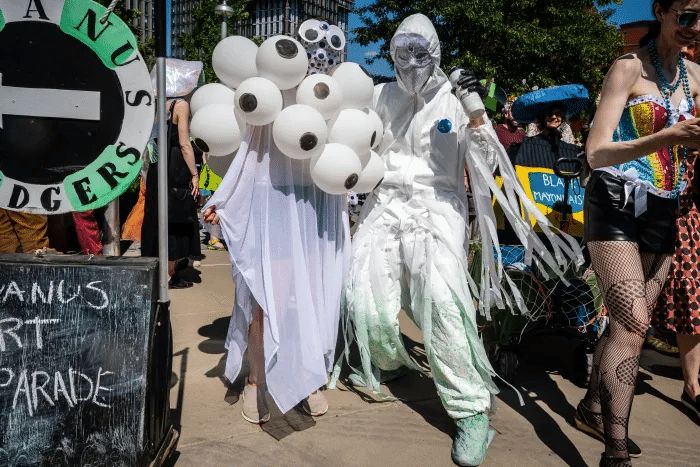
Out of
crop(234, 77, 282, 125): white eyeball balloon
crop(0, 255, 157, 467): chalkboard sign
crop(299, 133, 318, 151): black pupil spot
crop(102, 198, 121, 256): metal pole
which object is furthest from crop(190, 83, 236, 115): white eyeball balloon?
crop(102, 198, 121, 256): metal pole

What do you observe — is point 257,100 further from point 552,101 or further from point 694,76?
point 552,101

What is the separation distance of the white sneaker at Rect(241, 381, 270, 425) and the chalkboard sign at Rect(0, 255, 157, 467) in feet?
2.80

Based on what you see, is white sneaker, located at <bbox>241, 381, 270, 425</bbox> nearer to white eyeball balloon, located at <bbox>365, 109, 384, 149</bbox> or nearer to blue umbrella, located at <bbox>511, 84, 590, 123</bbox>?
white eyeball balloon, located at <bbox>365, 109, 384, 149</bbox>

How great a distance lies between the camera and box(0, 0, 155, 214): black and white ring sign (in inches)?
79.9

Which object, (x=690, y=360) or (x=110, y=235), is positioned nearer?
(x=690, y=360)

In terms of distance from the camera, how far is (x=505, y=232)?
377cm

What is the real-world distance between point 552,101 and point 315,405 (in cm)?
260

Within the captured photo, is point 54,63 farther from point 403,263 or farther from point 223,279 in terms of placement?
point 223,279

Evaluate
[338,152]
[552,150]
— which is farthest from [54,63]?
[552,150]

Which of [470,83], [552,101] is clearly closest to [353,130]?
[470,83]

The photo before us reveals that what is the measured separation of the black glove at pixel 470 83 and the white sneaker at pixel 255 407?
1770 mm

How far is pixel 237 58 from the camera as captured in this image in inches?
110

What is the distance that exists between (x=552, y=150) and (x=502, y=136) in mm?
1504

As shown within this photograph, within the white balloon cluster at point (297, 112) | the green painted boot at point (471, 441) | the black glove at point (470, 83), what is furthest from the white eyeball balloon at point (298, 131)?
the green painted boot at point (471, 441)
